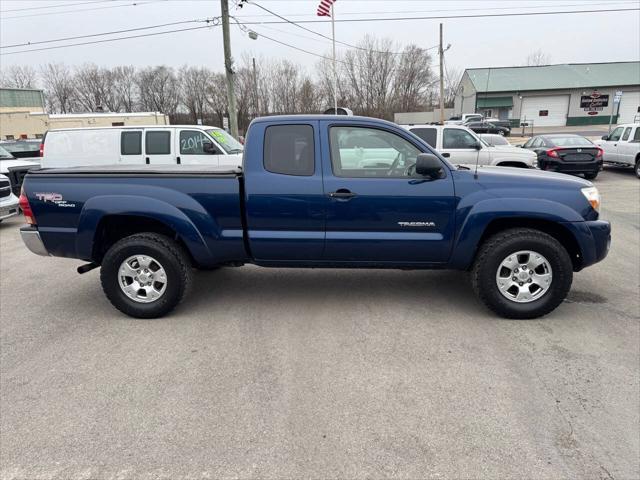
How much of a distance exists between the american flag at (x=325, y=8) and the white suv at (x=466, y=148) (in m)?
12.0

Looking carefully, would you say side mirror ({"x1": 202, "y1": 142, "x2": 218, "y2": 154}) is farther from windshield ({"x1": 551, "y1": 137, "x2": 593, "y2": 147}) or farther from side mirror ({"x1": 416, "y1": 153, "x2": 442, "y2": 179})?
windshield ({"x1": 551, "y1": 137, "x2": 593, "y2": 147})

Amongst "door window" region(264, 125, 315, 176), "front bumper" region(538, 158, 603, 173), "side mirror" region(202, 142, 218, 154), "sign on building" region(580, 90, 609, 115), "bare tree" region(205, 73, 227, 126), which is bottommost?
"front bumper" region(538, 158, 603, 173)

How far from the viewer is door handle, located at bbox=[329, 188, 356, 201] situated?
414 cm

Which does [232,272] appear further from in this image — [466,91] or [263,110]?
[466,91]

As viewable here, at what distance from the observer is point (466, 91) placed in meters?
58.9

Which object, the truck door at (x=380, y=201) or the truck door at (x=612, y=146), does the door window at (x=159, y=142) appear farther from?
the truck door at (x=612, y=146)

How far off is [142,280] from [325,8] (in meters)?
19.5

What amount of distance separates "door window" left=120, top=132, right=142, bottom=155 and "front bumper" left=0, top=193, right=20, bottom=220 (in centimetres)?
267

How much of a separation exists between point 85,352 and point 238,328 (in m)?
1.30

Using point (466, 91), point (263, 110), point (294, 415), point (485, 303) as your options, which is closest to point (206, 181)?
point (294, 415)

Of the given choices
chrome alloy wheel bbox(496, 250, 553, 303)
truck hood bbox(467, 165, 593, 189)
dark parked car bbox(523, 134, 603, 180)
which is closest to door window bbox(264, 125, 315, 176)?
truck hood bbox(467, 165, 593, 189)

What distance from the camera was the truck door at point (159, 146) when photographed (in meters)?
10.8

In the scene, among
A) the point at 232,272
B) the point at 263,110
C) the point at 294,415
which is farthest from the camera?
the point at 263,110

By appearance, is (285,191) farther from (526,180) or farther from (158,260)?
(526,180)
